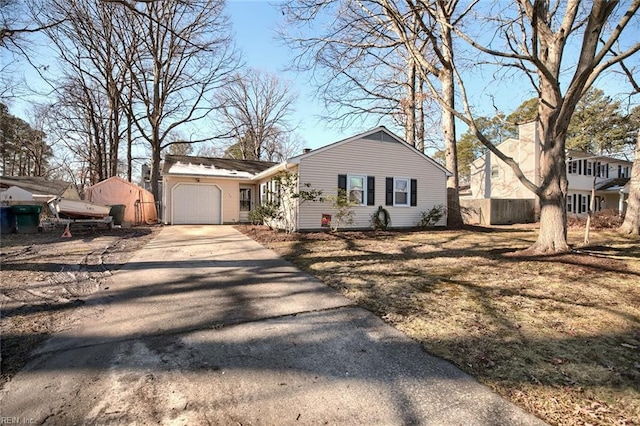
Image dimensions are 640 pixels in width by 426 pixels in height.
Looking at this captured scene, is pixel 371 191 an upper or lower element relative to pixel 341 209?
upper

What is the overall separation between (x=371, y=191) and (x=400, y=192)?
1.61m

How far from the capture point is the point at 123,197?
17672 mm

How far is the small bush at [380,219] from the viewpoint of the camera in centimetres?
1377

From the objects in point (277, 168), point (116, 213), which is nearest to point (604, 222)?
point (277, 168)

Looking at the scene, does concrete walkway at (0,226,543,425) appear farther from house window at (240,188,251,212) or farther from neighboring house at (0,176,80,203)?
neighboring house at (0,176,80,203)

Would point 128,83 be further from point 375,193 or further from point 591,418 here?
point 591,418

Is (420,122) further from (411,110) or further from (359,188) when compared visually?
(359,188)

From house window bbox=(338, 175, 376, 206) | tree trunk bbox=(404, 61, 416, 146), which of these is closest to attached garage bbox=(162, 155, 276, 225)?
house window bbox=(338, 175, 376, 206)

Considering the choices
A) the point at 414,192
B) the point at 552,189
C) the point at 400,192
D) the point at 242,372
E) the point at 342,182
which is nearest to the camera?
the point at 242,372

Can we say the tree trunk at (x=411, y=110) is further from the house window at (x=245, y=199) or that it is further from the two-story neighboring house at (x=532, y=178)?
the house window at (x=245, y=199)

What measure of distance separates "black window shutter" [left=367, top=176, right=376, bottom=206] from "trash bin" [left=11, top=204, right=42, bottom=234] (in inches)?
507

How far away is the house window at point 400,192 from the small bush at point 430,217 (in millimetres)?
1049

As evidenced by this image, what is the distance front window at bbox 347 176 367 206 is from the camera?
13.5 meters

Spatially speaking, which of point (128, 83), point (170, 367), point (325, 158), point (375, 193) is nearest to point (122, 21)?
point (128, 83)
